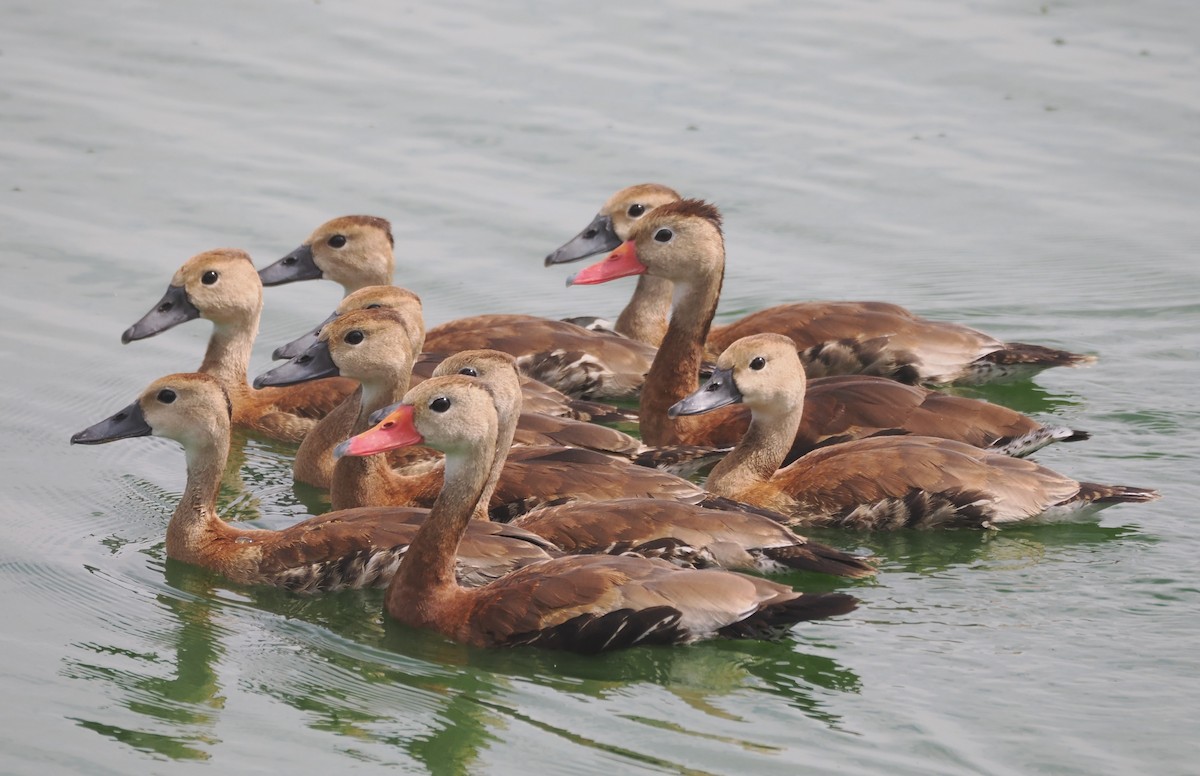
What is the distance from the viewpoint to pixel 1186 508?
34.9ft

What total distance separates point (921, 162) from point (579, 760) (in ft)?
33.4

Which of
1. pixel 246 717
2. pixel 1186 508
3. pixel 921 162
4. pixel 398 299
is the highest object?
pixel 921 162

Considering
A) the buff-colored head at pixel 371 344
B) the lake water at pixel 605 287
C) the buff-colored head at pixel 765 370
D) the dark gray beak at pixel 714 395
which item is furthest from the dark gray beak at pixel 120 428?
the buff-colored head at pixel 765 370

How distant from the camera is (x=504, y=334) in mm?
12789

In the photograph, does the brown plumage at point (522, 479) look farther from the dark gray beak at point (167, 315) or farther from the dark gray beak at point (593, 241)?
the dark gray beak at point (593, 241)

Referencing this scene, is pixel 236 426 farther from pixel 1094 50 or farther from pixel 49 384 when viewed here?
pixel 1094 50

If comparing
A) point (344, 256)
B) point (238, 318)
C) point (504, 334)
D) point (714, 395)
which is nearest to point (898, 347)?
point (714, 395)

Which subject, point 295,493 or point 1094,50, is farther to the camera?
point 1094,50

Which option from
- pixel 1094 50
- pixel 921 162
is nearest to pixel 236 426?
pixel 921 162

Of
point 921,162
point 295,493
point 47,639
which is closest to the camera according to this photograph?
point 47,639

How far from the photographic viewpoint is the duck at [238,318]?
12383 mm

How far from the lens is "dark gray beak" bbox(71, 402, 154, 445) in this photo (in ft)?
33.9

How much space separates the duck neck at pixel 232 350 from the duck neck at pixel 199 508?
8.32 feet

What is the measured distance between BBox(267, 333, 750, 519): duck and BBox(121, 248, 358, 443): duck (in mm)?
820
